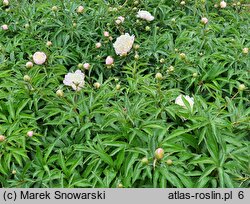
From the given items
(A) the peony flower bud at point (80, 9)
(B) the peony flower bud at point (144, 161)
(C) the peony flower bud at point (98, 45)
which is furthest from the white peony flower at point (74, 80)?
(A) the peony flower bud at point (80, 9)

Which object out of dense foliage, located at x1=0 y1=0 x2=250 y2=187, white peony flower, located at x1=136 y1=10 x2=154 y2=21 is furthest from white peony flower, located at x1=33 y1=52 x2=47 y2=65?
white peony flower, located at x1=136 y1=10 x2=154 y2=21

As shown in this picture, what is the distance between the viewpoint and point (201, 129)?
78.7 inches

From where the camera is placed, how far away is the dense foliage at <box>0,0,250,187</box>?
1.90 metres

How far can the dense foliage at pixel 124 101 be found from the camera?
190cm

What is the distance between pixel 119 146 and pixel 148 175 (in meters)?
0.24

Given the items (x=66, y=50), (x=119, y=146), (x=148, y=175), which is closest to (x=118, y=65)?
(x=66, y=50)

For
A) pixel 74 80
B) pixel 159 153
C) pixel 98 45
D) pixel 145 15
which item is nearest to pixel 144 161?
pixel 159 153

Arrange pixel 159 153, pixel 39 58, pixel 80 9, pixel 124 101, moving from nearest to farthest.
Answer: pixel 159 153, pixel 124 101, pixel 39 58, pixel 80 9

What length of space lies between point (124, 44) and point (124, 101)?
0.61 meters

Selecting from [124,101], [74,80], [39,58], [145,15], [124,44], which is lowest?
[124,101]

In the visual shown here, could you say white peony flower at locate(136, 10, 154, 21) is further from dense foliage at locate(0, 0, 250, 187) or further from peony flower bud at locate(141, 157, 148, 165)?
peony flower bud at locate(141, 157, 148, 165)

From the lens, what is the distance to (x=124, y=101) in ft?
7.39

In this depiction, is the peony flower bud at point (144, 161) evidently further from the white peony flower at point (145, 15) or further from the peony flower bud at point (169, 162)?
the white peony flower at point (145, 15)

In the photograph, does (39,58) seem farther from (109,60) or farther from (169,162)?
(169,162)
